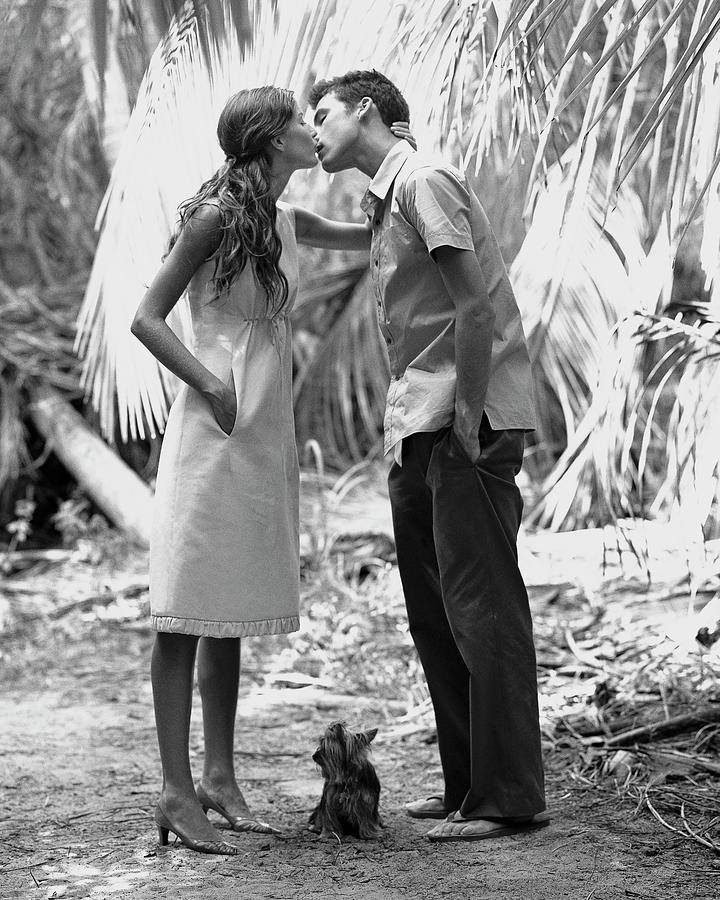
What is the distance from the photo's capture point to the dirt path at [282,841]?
7.66ft

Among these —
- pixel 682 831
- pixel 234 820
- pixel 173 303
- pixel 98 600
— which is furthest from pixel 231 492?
pixel 98 600

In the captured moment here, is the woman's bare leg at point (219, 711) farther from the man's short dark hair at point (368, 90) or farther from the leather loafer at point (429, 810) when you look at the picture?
the man's short dark hair at point (368, 90)

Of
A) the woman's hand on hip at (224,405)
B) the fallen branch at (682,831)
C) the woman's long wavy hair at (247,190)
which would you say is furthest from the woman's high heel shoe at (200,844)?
the woman's long wavy hair at (247,190)

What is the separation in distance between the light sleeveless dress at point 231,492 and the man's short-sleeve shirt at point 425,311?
0.27m

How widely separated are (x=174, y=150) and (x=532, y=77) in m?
0.96

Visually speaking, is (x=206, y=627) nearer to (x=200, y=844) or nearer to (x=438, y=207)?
(x=200, y=844)

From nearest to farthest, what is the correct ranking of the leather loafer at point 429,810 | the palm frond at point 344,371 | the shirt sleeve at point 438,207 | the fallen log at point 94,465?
the shirt sleeve at point 438,207, the leather loafer at point 429,810, the fallen log at point 94,465, the palm frond at point 344,371

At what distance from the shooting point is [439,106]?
2777 mm

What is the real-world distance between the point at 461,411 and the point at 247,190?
0.70 meters

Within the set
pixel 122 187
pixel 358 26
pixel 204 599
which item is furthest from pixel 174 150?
pixel 204 599

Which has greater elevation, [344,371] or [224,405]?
[344,371]

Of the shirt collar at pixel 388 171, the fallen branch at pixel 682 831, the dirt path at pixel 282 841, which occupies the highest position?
the shirt collar at pixel 388 171

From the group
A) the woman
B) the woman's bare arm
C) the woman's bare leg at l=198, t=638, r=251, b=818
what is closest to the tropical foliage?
the woman

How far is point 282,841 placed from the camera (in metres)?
2.66
